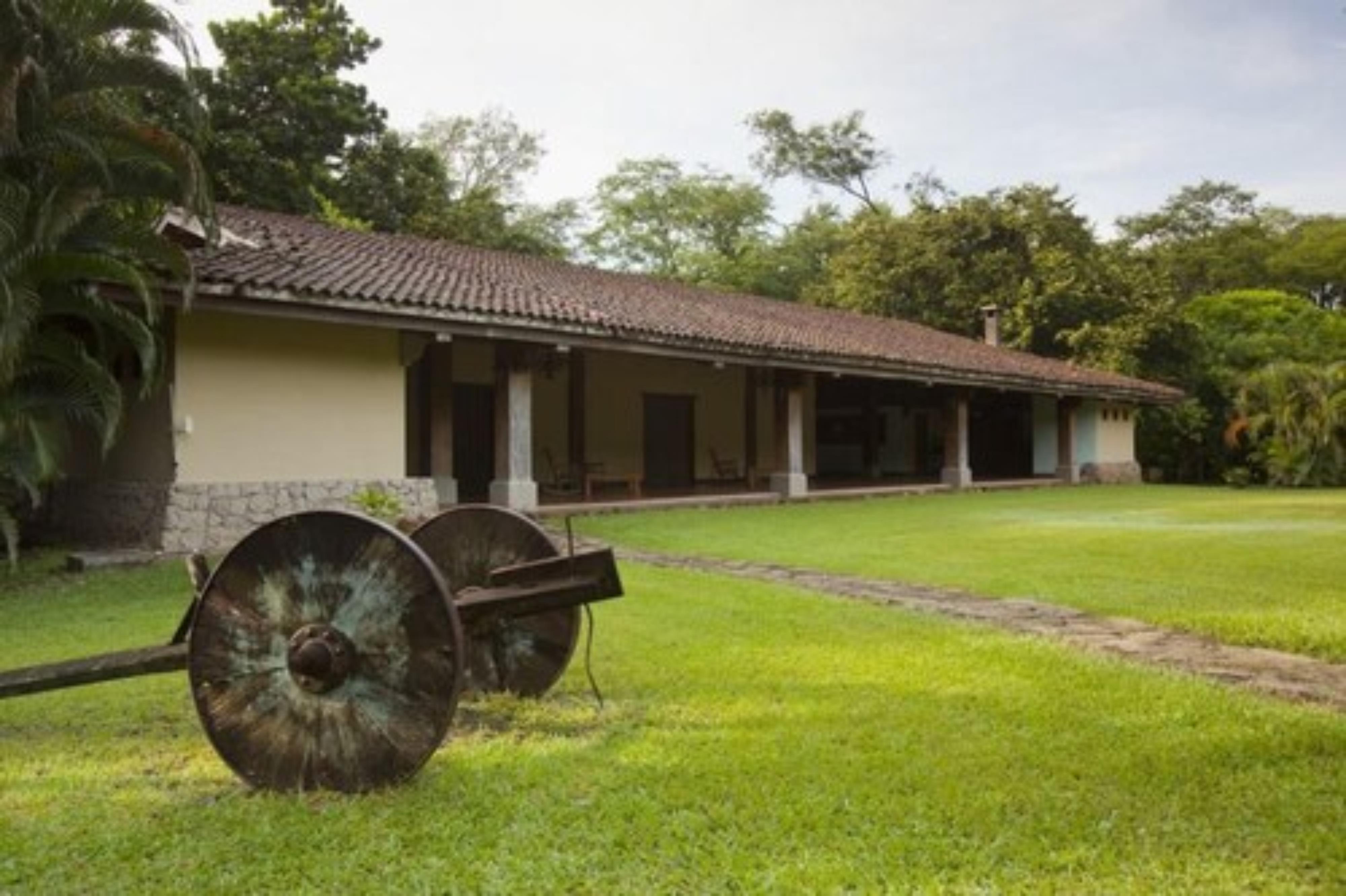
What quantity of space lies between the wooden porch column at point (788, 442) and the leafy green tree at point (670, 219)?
29.3 m

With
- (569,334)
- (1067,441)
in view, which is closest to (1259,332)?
(1067,441)

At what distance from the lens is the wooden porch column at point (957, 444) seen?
68.6ft

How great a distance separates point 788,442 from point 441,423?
615 centimetres

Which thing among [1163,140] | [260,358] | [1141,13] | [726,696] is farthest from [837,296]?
[726,696]

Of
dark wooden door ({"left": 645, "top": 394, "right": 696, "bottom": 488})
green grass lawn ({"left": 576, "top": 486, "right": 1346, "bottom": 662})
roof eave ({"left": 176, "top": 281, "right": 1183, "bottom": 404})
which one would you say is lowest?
green grass lawn ({"left": 576, "top": 486, "right": 1346, "bottom": 662})

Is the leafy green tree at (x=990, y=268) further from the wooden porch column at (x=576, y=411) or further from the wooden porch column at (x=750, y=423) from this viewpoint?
the wooden porch column at (x=576, y=411)

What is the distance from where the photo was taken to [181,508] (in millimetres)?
10125

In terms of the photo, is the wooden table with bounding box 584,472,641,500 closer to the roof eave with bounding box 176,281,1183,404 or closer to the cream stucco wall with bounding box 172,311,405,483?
the roof eave with bounding box 176,281,1183,404

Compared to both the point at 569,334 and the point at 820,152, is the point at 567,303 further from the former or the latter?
the point at 820,152

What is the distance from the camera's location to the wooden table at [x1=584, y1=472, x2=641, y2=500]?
52.6 feet

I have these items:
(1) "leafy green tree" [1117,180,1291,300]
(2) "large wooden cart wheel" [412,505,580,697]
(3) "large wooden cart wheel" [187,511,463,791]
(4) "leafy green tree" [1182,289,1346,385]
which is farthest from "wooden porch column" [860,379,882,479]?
(3) "large wooden cart wheel" [187,511,463,791]

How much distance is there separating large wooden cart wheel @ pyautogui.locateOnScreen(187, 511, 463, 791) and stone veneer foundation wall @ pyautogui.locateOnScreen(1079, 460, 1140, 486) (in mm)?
23224

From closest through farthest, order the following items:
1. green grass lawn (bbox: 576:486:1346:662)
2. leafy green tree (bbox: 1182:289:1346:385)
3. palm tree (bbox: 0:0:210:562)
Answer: green grass lawn (bbox: 576:486:1346:662) → palm tree (bbox: 0:0:210:562) → leafy green tree (bbox: 1182:289:1346:385)

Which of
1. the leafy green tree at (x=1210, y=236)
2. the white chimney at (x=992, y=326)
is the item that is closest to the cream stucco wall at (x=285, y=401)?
the white chimney at (x=992, y=326)
